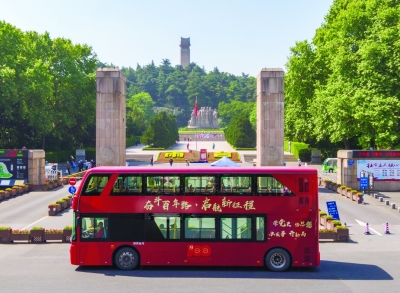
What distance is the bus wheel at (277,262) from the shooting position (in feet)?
62.3

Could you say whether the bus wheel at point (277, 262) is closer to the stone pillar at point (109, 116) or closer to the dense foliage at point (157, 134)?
the stone pillar at point (109, 116)

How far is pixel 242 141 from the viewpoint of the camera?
91.7m

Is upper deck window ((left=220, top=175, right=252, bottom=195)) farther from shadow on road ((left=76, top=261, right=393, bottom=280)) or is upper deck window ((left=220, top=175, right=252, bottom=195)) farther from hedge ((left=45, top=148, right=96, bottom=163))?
hedge ((left=45, top=148, right=96, bottom=163))

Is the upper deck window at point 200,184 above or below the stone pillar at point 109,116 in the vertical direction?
below

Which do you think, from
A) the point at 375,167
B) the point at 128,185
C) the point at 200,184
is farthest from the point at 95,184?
the point at 375,167

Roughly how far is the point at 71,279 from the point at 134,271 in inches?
88.6

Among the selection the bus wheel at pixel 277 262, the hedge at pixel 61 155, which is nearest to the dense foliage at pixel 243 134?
the hedge at pixel 61 155

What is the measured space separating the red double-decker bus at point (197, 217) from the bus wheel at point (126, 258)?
0.03 m

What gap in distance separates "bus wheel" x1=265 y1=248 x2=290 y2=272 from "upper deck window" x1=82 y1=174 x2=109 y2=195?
6.04m

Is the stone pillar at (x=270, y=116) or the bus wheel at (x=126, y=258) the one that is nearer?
the bus wheel at (x=126, y=258)

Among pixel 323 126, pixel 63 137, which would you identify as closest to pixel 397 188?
pixel 323 126

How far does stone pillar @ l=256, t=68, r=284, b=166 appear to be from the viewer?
4241 cm

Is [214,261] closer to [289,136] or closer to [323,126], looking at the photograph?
[323,126]

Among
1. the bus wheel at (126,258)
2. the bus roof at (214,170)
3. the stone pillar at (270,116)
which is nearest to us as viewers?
the bus roof at (214,170)
